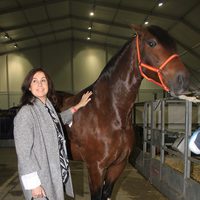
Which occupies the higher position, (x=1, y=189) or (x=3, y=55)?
(x=3, y=55)

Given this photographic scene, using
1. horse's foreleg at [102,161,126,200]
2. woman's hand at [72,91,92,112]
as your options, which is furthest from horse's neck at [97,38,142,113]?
horse's foreleg at [102,161,126,200]

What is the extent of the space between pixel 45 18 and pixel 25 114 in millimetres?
11267

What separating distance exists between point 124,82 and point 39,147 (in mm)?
916

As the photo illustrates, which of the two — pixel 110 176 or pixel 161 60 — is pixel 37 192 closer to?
pixel 110 176

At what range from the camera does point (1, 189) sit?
153 inches

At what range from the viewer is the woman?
4.85 ft

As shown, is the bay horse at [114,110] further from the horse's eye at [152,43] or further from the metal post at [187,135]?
the metal post at [187,135]

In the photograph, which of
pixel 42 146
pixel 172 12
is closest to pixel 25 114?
pixel 42 146

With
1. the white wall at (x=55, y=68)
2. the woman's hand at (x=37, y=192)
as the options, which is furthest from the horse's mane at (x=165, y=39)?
the white wall at (x=55, y=68)

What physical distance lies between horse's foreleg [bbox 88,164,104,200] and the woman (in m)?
0.46

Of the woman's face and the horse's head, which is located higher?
the horse's head

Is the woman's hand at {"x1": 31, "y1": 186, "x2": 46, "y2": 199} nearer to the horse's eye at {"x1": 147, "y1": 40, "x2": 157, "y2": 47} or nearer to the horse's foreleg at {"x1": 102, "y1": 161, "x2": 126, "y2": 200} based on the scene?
the horse's foreleg at {"x1": 102, "y1": 161, "x2": 126, "y2": 200}

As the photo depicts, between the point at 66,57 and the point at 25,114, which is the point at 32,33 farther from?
the point at 25,114

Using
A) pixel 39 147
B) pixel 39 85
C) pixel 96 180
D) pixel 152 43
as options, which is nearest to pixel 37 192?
pixel 39 147
